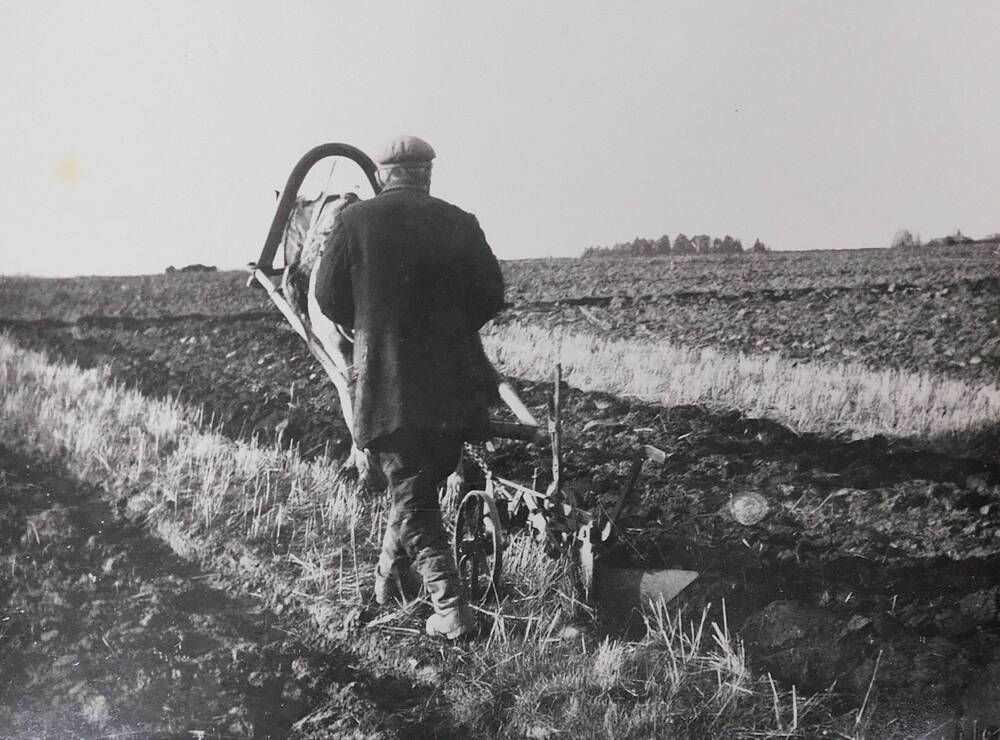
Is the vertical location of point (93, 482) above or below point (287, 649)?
above

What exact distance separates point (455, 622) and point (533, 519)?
36cm

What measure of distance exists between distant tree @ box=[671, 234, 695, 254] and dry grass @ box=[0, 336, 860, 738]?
1199 mm

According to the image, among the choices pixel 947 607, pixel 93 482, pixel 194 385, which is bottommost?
pixel 947 607

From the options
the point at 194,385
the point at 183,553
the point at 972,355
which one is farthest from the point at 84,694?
the point at 972,355

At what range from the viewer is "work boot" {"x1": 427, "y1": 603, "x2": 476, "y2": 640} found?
2.24 m

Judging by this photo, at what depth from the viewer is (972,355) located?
8.72ft

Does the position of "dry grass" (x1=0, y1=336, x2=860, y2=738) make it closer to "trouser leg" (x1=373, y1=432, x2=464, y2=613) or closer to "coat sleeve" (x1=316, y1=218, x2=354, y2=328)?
"trouser leg" (x1=373, y1=432, x2=464, y2=613)

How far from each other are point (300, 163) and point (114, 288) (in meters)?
1.52

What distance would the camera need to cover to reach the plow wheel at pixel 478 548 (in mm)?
2304

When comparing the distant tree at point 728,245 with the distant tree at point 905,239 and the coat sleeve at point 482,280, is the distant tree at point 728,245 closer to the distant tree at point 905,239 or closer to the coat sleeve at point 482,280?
the distant tree at point 905,239

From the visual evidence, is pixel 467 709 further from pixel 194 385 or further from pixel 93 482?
pixel 194 385

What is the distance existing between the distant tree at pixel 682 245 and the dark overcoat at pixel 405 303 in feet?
2.97

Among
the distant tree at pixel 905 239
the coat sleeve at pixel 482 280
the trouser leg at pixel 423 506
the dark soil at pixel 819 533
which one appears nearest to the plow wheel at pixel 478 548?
the trouser leg at pixel 423 506

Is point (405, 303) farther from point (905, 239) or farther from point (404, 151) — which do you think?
point (905, 239)
